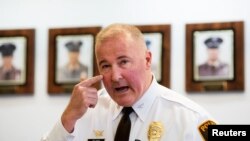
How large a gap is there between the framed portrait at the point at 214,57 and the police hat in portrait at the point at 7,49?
4.36 feet

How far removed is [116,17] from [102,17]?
0.34 feet

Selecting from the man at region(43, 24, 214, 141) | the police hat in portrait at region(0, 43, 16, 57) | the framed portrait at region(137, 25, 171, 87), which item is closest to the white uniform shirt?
the man at region(43, 24, 214, 141)

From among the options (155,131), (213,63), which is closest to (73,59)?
(213,63)

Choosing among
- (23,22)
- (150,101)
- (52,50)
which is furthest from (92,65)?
(150,101)

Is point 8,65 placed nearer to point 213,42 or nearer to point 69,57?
point 69,57

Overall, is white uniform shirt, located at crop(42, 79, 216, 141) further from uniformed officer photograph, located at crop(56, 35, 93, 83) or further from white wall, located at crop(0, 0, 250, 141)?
uniformed officer photograph, located at crop(56, 35, 93, 83)

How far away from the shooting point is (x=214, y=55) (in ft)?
9.27

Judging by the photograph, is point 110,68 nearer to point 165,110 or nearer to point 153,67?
point 165,110

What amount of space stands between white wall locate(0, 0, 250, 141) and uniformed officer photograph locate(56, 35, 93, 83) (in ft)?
0.36

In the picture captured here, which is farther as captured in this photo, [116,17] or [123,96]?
[116,17]

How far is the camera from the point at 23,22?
3.23 metres

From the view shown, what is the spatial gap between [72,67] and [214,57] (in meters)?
1.02

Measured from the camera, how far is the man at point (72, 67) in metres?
3.09

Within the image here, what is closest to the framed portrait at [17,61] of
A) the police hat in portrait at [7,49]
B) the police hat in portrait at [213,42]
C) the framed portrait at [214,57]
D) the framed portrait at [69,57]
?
the police hat in portrait at [7,49]
